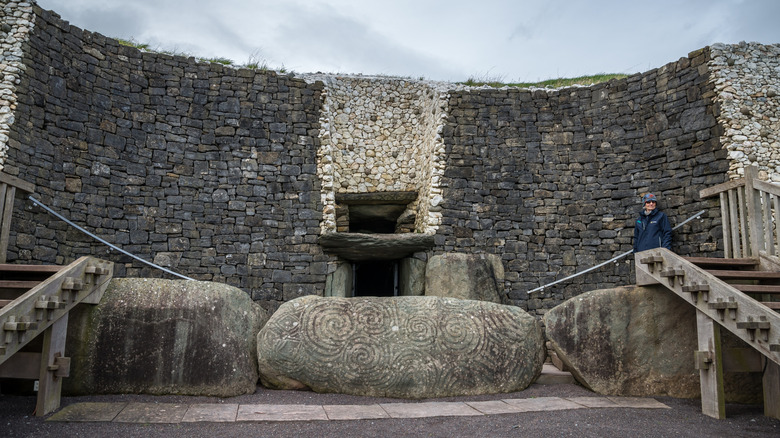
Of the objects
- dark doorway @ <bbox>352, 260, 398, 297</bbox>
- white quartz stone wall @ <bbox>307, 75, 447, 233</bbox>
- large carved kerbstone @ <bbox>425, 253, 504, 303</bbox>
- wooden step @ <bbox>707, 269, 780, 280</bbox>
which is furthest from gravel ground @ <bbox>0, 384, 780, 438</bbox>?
dark doorway @ <bbox>352, 260, 398, 297</bbox>

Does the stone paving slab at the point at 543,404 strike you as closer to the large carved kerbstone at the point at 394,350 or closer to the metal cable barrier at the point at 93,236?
the large carved kerbstone at the point at 394,350

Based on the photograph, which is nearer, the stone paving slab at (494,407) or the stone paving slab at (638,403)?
the stone paving slab at (494,407)

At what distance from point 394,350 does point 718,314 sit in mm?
3217

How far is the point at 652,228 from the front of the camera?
27.5ft

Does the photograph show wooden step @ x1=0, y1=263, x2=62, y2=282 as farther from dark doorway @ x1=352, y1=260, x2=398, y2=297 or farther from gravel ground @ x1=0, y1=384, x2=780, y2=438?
dark doorway @ x1=352, y1=260, x2=398, y2=297

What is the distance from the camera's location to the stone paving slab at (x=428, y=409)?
197 inches

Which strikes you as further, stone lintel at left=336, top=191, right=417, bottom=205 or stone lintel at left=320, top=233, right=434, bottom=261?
stone lintel at left=336, top=191, right=417, bottom=205

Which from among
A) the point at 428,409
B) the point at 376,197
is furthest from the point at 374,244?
the point at 428,409

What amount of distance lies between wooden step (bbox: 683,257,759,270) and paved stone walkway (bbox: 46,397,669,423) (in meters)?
1.74

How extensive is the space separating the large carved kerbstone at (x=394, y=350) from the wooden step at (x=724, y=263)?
7.02ft

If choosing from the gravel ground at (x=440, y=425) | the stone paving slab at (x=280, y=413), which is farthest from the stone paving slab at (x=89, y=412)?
the stone paving slab at (x=280, y=413)

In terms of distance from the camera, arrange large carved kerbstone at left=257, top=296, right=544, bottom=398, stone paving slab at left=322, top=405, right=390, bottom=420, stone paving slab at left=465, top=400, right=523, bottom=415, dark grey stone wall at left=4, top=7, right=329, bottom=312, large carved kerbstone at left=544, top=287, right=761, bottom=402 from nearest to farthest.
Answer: stone paving slab at left=322, top=405, right=390, bottom=420
stone paving slab at left=465, top=400, right=523, bottom=415
large carved kerbstone at left=257, top=296, right=544, bottom=398
large carved kerbstone at left=544, top=287, right=761, bottom=402
dark grey stone wall at left=4, top=7, right=329, bottom=312

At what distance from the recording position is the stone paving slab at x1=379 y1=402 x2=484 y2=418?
16.4 ft

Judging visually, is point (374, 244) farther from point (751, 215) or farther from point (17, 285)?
point (751, 215)
